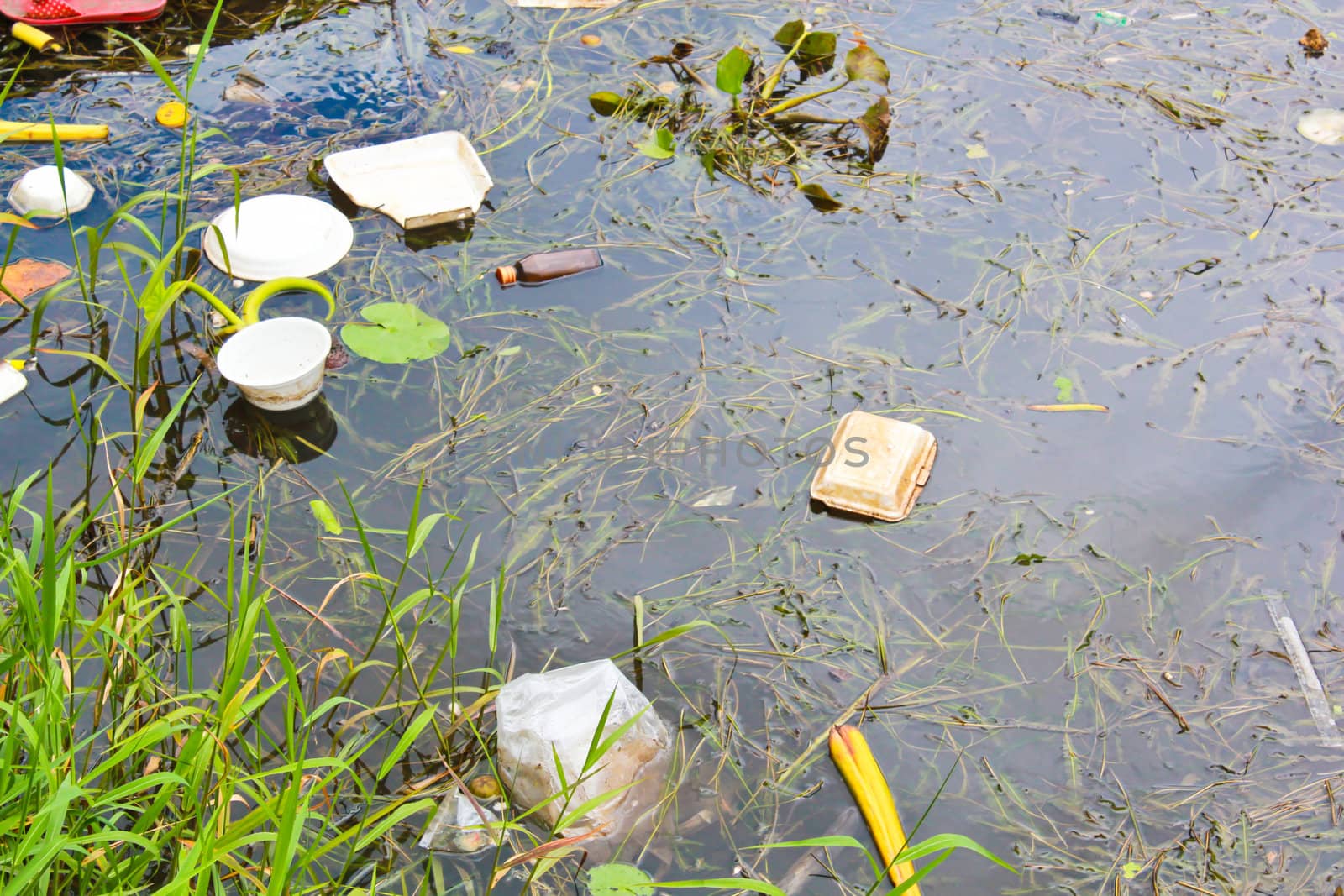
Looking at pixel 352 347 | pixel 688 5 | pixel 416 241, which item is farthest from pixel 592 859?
pixel 688 5

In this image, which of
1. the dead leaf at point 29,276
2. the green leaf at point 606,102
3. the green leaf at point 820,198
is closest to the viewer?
the dead leaf at point 29,276

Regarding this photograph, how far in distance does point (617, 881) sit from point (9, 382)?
191 centimetres

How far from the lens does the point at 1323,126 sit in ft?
10.9

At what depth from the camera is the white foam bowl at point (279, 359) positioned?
2.27m

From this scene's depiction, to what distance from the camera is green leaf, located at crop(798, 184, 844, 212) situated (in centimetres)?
303

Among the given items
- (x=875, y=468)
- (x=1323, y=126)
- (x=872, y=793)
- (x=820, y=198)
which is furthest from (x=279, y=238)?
(x=1323, y=126)

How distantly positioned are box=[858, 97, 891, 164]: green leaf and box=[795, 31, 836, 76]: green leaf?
28cm

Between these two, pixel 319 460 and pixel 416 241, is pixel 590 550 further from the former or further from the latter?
pixel 416 241

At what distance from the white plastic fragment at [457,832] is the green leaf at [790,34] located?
273 cm

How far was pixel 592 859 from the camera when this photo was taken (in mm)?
1717

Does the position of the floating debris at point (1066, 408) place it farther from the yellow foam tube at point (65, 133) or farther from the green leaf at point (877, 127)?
the yellow foam tube at point (65, 133)

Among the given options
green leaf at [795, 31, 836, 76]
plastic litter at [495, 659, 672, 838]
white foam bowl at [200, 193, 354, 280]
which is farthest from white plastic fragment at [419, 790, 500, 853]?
green leaf at [795, 31, 836, 76]

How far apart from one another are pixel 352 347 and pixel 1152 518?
2.01 m

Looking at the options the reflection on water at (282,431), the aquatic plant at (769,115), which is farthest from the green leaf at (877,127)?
the reflection on water at (282,431)
